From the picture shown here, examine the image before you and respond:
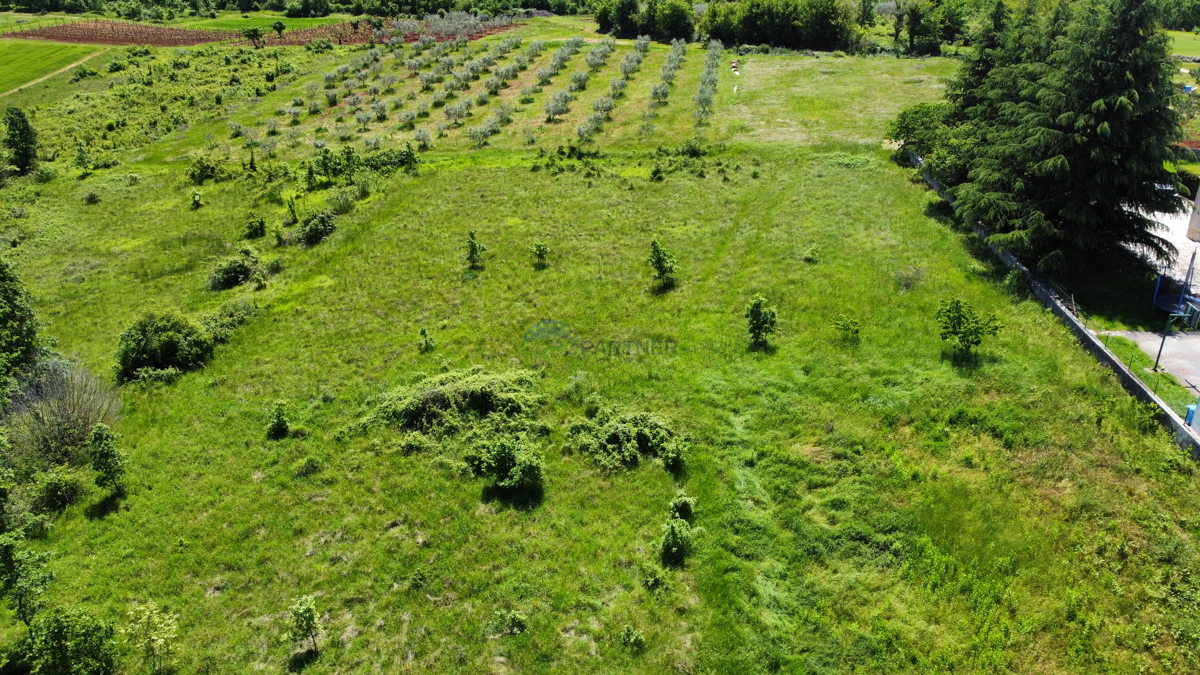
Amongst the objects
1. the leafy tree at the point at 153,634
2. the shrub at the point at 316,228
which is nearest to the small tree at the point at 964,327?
the leafy tree at the point at 153,634

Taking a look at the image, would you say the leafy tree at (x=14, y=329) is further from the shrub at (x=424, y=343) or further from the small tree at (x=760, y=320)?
the small tree at (x=760, y=320)

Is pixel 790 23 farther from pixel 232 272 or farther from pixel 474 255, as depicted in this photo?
pixel 232 272

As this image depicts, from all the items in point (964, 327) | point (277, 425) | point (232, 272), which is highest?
point (964, 327)

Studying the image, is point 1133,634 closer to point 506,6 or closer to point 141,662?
point 141,662

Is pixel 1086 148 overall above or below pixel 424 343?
above

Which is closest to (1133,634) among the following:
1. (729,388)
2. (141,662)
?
(729,388)


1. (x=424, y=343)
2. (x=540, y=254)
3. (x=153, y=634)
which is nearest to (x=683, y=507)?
(x=153, y=634)

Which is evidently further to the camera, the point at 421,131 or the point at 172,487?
the point at 421,131
